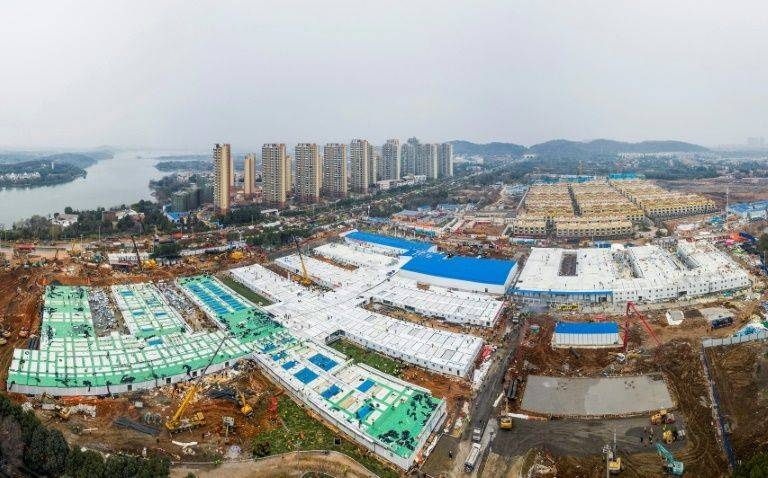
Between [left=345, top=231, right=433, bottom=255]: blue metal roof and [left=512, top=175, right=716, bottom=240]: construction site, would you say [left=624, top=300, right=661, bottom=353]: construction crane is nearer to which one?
[left=345, top=231, right=433, bottom=255]: blue metal roof

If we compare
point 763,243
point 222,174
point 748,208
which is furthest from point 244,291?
point 748,208

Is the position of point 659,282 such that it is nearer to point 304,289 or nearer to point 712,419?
point 712,419

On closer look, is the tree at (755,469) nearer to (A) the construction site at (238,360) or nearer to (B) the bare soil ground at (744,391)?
(B) the bare soil ground at (744,391)

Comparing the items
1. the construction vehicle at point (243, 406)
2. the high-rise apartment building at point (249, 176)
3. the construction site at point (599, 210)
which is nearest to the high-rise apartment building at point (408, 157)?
the construction site at point (599, 210)

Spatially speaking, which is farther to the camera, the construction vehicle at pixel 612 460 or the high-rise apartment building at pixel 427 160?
the high-rise apartment building at pixel 427 160

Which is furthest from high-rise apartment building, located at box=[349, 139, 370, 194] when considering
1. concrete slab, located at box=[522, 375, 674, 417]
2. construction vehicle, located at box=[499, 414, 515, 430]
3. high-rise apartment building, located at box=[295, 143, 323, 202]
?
construction vehicle, located at box=[499, 414, 515, 430]

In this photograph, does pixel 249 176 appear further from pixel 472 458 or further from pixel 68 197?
pixel 472 458
